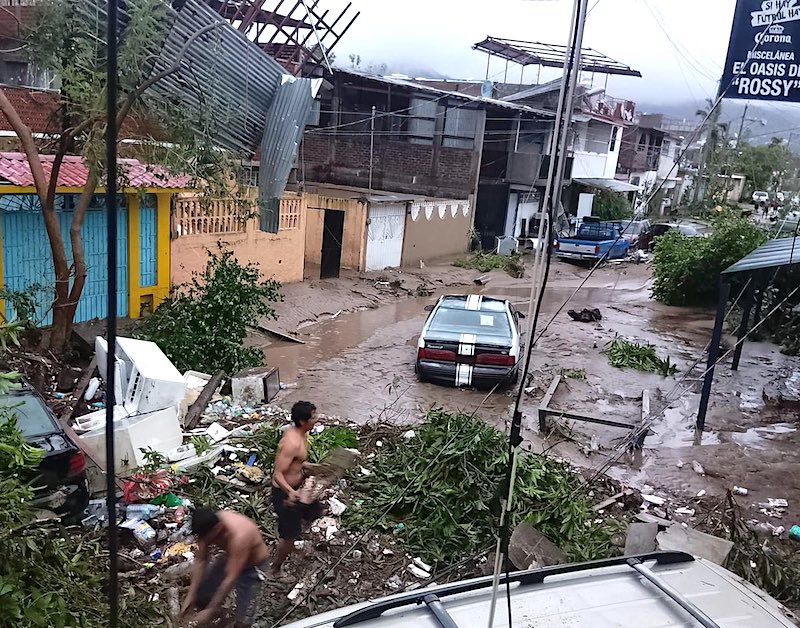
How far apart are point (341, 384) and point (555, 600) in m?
8.27

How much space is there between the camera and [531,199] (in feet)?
98.7

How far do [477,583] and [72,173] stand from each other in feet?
31.0

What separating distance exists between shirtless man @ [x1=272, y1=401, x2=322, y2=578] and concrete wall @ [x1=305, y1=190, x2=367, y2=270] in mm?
14198

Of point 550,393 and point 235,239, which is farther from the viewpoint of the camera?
point 235,239

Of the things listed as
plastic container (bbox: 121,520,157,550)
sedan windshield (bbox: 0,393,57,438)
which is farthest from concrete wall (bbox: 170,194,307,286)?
plastic container (bbox: 121,520,157,550)

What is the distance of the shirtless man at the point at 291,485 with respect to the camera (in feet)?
15.8

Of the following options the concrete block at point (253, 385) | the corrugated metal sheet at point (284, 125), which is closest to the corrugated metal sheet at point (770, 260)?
the concrete block at point (253, 385)

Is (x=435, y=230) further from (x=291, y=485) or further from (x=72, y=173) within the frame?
(x=291, y=485)

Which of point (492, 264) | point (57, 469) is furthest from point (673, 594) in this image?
point (492, 264)

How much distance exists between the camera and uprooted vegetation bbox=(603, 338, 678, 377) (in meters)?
12.5

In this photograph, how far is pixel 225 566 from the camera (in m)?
3.99

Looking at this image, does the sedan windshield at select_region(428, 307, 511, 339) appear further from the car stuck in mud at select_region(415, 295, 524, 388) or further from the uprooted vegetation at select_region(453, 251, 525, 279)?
the uprooted vegetation at select_region(453, 251, 525, 279)

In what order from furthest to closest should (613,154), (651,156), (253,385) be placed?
1. (651,156)
2. (613,154)
3. (253,385)

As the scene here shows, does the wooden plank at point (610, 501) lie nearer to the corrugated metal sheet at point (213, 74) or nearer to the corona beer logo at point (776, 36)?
the corona beer logo at point (776, 36)
